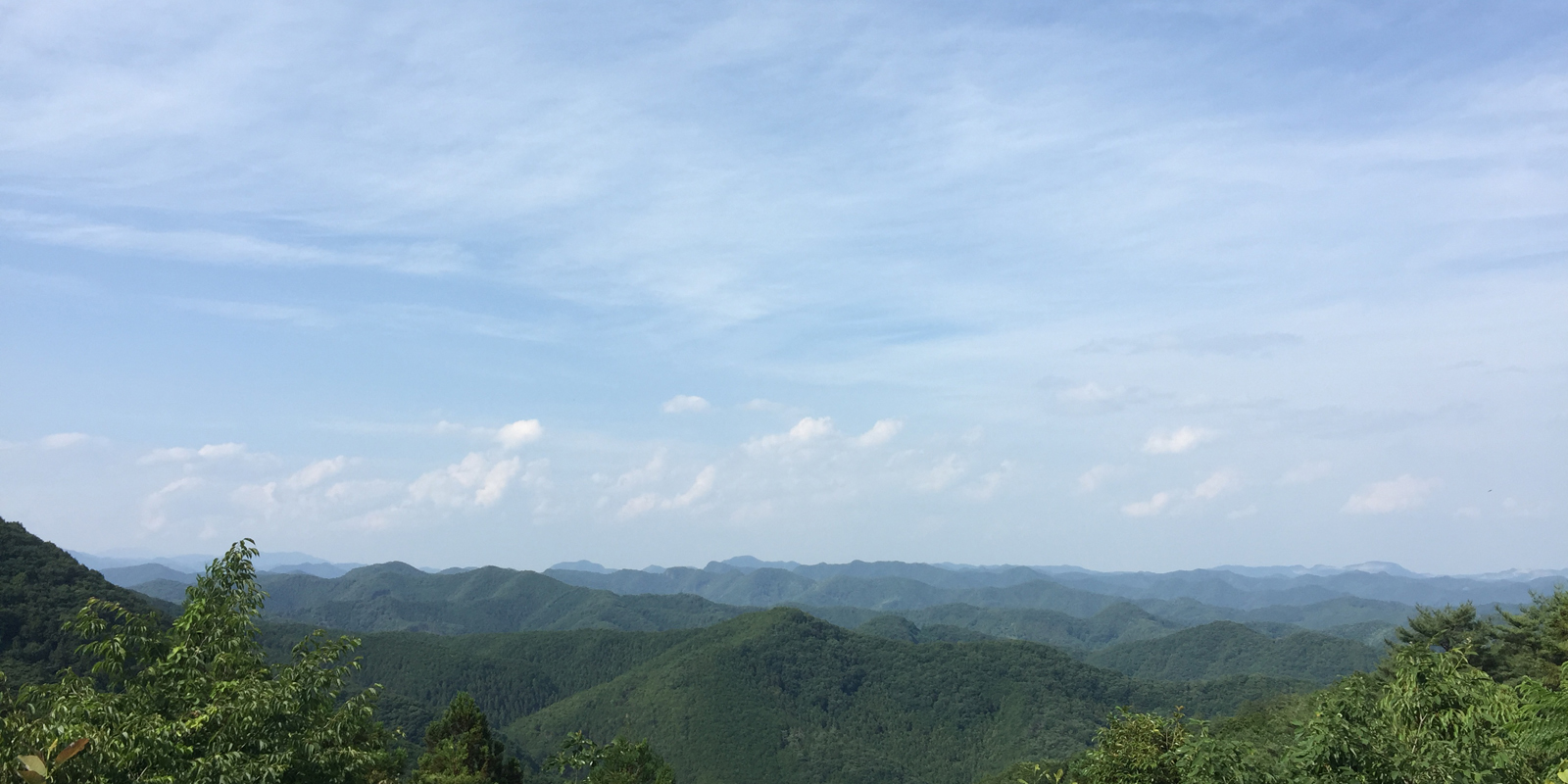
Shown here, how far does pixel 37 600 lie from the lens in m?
98.8

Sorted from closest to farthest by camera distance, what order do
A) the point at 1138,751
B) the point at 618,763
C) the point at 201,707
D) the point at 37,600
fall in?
the point at 201,707
the point at 1138,751
the point at 618,763
the point at 37,600

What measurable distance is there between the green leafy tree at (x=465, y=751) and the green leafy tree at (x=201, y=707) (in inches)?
1497

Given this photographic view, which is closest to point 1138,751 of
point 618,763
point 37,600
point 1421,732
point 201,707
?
point 1421,732

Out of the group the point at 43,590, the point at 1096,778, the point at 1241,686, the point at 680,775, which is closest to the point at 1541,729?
the point at 1096,778

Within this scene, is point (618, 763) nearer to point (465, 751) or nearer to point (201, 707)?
point (465, 751)

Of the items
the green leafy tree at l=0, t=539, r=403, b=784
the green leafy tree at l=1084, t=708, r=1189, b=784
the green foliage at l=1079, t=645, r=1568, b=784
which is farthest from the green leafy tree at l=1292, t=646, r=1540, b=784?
the green leafy tree at l=0, t=539, r=403, b=784

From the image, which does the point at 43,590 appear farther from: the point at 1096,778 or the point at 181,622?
the point at 1096,778

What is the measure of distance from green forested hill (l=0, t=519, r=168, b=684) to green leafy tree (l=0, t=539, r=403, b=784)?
88.1 metres

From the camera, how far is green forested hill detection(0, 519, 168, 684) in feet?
292

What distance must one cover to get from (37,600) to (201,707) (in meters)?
118

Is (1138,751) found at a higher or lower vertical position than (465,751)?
higher

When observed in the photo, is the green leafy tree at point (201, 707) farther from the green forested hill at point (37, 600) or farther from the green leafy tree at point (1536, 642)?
the green forested hill at point (37, 600)

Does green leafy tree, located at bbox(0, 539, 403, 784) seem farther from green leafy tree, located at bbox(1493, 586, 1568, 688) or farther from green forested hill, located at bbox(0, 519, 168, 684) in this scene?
green forested hill, located at bbox(0, 519, 168, 684)

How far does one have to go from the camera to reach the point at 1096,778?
17.5m
